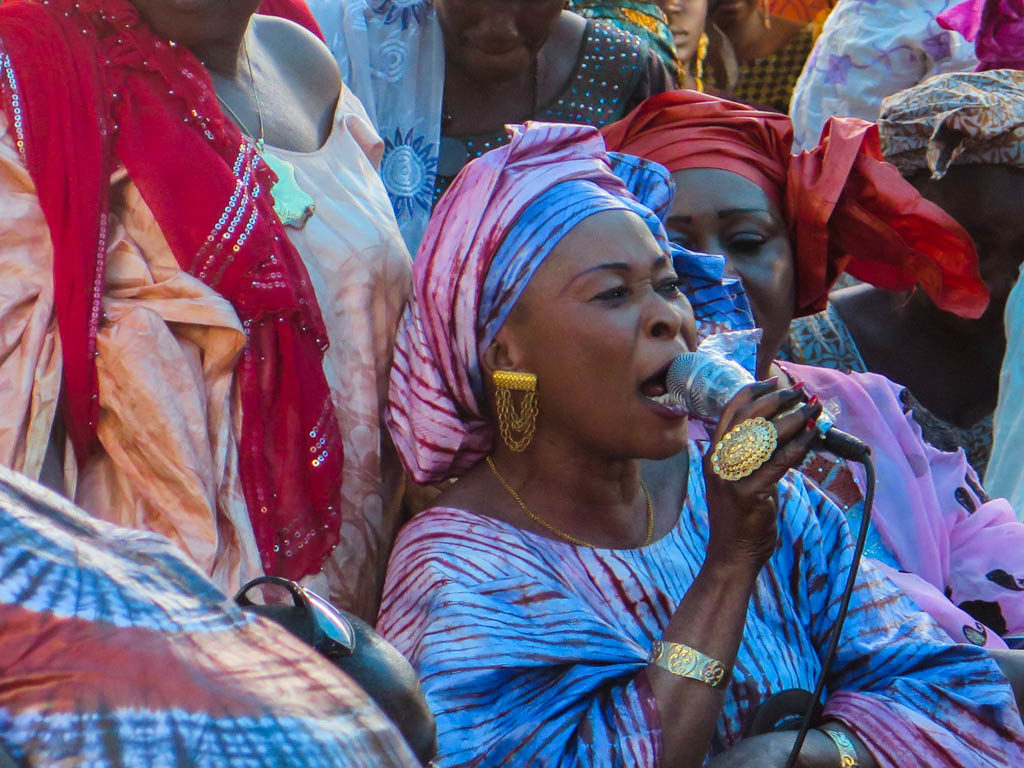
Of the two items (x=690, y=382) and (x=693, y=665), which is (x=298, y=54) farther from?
(x=693, y=665)

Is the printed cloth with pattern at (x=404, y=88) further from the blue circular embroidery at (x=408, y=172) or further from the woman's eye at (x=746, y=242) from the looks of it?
the woman's eye at (x=746, y=242)

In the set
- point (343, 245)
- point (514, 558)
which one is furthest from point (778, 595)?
point (343, 245)

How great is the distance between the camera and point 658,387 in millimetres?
2496

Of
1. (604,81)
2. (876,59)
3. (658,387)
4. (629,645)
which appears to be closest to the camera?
(629,645)

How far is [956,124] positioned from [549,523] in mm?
2201

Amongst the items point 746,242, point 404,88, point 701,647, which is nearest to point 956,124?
point 746,242

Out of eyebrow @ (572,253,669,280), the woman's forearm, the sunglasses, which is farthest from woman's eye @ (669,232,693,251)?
the sunglasses

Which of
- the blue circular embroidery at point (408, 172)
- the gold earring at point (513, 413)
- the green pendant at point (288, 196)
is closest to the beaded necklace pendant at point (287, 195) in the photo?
the green pendant at point (288, 196)

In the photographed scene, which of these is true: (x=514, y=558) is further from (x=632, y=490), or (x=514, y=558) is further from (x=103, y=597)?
(x=103, y=597)

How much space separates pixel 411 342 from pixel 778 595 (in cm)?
82

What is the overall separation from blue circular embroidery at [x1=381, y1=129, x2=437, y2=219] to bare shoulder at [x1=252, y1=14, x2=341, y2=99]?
568mm

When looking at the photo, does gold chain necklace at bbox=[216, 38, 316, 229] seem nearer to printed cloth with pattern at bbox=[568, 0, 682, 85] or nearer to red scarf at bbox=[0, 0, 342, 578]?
red scarf at bbox=[0, 0, 342, 578]

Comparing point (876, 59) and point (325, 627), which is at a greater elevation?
point (325, 627)

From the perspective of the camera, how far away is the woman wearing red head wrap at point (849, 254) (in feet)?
10.7
